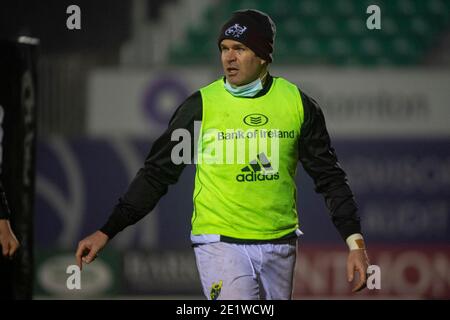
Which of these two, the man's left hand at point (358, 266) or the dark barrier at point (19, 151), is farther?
the dark barrier at point (19, 151)

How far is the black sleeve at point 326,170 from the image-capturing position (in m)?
4.12

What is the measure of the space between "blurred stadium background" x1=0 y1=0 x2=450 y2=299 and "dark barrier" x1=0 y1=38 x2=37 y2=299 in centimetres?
275

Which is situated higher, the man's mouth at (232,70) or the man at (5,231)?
the man's mouth at (232,70)

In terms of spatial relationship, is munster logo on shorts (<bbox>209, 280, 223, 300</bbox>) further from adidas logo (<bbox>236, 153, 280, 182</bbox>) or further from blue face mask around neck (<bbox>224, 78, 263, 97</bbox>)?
blue face mask around neck (<bbox>224, 78, 263, 97</bbox>)

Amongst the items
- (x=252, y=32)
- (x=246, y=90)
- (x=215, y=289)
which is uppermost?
(x=252, y=32)

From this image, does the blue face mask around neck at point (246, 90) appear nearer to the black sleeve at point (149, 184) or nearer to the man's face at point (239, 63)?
the man's face at point (239, 63)

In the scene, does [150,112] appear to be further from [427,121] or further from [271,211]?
[271,211]

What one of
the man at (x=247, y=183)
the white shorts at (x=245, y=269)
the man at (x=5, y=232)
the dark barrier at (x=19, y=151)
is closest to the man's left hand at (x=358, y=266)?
the man at (x=247, y=183)

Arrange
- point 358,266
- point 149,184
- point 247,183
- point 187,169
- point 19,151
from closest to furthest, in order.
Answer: point 358,266 < point 247,183 < point 149,184 < point 19,151 < point 187,169

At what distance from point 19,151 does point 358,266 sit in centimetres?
206

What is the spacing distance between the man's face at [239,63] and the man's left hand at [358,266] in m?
0.86

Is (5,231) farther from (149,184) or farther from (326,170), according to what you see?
(326,170)

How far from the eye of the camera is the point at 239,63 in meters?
4.24

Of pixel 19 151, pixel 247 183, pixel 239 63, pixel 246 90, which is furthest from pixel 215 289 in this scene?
pixel 19 151
